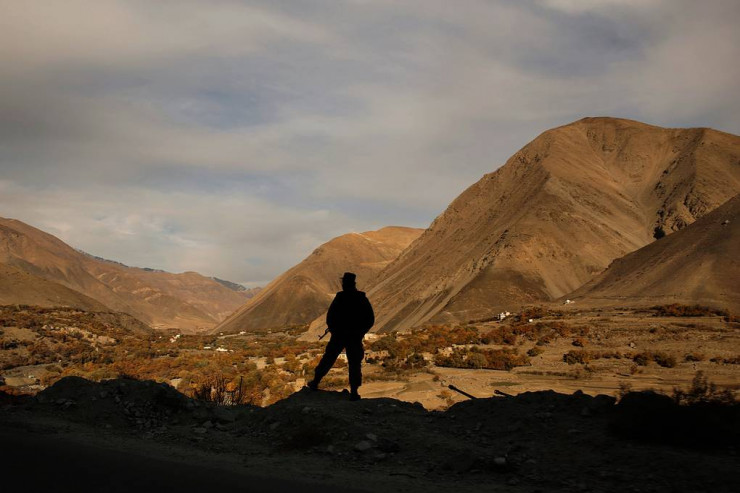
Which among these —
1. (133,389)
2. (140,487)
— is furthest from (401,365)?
(140,487)

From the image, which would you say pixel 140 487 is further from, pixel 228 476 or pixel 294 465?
pixel 294 465

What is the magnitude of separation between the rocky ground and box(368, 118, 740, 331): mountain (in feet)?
141

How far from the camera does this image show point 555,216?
6750 cm

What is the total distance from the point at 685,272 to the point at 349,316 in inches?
1622

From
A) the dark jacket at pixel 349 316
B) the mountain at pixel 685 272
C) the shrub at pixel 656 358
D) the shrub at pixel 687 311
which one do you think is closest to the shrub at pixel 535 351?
the shrub at pixel 656 358

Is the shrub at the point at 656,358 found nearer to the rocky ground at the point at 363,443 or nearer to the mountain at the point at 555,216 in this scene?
the rocky ground at the point at 363,443

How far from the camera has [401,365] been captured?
26672 millimetres

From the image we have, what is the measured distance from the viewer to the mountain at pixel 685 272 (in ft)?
130

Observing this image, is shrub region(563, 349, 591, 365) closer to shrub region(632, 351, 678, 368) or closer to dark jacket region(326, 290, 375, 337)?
shrub region(632, 351, 678, 368)

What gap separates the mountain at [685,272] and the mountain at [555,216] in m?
7.47

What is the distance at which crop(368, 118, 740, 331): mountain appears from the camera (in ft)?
192

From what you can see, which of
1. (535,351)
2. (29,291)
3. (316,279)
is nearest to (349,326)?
(535,351)

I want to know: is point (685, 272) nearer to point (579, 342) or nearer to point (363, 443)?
point (579, 342)

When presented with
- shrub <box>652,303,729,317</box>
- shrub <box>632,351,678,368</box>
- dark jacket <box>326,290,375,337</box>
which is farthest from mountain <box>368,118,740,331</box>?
dark jacket <box>326,290,375,337</box>
